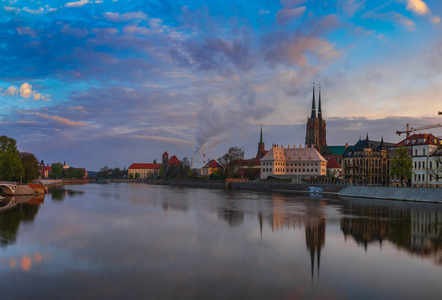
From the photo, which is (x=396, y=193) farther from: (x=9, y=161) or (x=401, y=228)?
(x=9, y=161)

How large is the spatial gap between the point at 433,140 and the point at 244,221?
183ft

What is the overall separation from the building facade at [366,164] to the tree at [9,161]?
308 ft

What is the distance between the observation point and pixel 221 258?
949 inches

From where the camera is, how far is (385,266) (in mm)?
22234

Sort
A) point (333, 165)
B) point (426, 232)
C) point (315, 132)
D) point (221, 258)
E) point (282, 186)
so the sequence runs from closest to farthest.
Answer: point (221, 258), point (426, 232), point (282, 186), point (333, 165), point (315, 132)

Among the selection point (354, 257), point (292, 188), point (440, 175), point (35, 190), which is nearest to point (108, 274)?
point (354, 257)

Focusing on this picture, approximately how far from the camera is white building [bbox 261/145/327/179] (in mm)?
132225

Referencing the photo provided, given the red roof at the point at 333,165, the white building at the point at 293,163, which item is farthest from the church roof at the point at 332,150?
the white building at the point at 293,163

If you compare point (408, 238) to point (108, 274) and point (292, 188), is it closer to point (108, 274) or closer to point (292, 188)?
point (108, 274)

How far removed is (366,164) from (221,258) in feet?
337

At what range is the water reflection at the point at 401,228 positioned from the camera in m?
28.0

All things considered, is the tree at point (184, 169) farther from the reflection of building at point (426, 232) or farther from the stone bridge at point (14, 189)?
the reflection of building at point (426, 232)

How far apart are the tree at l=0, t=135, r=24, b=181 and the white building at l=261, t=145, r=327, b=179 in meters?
83.5

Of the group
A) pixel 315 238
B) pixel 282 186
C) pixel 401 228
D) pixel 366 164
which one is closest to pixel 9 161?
pixel 315 238
